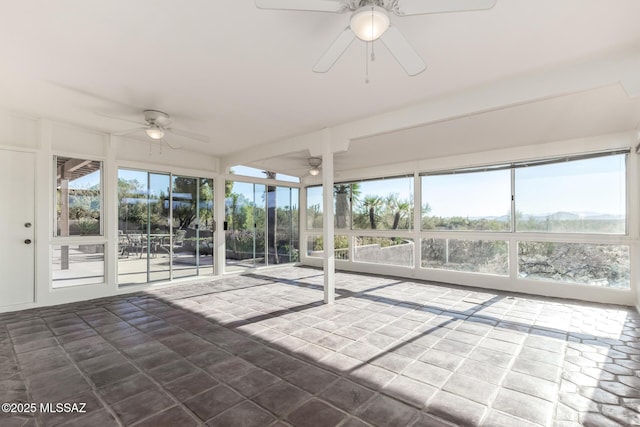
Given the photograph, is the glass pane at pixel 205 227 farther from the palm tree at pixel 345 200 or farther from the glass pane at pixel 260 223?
the palm tree at pixel 345 200

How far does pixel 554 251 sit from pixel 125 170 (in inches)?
299

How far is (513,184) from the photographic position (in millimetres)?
5602

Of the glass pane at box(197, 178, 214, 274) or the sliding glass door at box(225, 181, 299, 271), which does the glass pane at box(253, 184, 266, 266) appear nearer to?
the sliding glass door at box(225, 181, 299, 271)

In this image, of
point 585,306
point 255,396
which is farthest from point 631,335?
point 255,396

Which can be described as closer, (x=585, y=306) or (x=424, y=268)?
(x=585, y=306)

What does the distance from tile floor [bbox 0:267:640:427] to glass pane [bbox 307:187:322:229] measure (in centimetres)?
407

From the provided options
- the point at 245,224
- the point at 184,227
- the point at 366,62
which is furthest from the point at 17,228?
the point at 366,62

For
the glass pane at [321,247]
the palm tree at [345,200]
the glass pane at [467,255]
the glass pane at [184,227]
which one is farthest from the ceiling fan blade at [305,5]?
the glass pane at [321,247]

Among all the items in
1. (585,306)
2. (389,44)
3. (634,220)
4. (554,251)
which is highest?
(389,44)

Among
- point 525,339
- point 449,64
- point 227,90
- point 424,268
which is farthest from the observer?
point 424,268

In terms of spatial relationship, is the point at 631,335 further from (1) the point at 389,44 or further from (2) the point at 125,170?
(2) the point at 125,170

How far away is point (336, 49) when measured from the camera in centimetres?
220

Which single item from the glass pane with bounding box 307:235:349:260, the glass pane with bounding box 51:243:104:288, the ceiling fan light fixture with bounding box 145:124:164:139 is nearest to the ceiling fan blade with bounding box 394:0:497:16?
the ceiling fan light fixture with bounding box 145:124:164:139

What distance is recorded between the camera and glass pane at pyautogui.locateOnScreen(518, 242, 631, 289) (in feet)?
15.4
